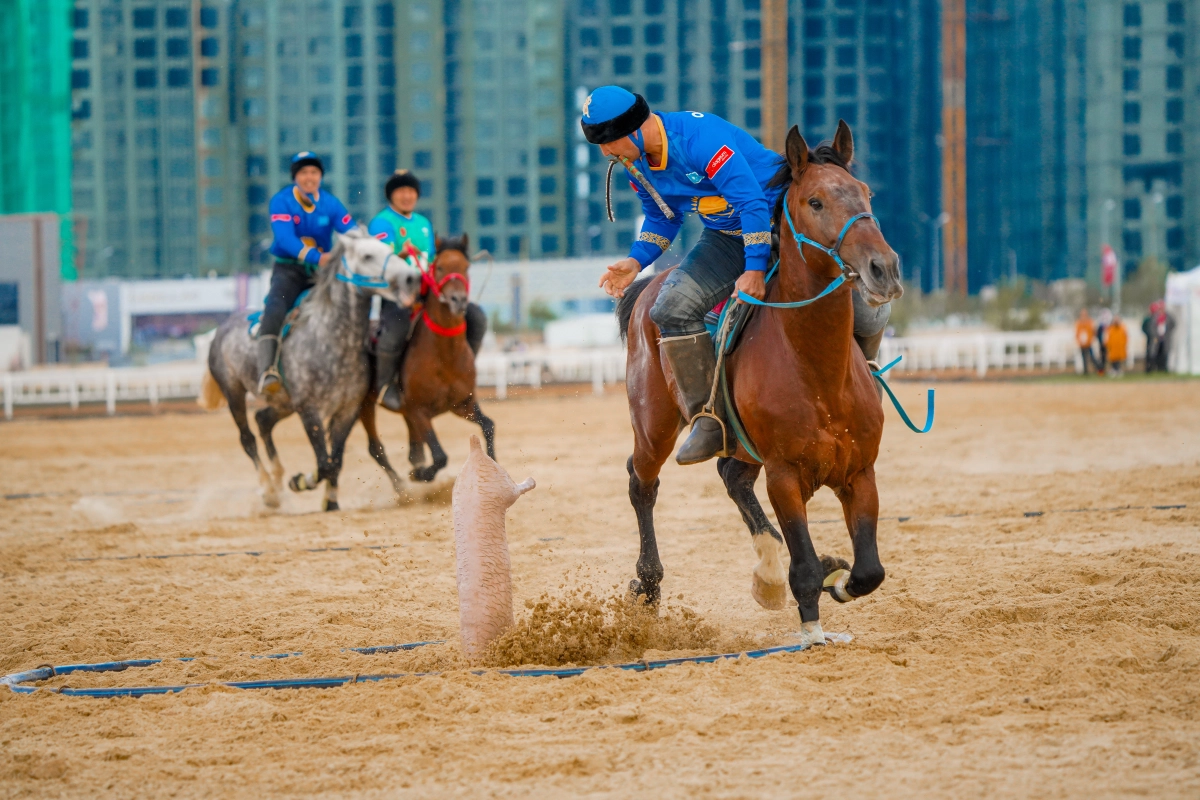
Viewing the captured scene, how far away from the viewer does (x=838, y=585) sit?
5.41 metres

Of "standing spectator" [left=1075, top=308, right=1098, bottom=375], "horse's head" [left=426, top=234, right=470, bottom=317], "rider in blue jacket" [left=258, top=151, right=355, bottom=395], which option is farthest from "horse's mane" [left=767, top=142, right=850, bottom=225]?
"standing spectator" [left=1075, top=308, right=1098, bottom=375]

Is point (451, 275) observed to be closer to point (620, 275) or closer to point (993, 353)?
point (620, 275)

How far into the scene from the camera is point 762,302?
5387 mm

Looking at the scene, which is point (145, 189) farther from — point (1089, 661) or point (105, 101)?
point (1089, 661)

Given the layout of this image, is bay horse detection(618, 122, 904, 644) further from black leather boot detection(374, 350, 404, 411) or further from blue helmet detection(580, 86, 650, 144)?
black leather boot detection(374, 350, 404, 411)

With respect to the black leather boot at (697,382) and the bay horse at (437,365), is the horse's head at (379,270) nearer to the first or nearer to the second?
→ the bay horse at (437,365)

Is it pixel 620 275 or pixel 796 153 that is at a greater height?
pixel 796 153

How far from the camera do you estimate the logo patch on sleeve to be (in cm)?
565

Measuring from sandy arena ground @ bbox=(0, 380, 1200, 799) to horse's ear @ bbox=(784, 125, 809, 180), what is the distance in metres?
2.03

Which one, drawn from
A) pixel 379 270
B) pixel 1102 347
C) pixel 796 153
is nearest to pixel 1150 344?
pixel 1102 347

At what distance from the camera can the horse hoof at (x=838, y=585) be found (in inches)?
211

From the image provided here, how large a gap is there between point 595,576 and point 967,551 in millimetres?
2293

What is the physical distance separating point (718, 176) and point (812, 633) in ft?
6.75

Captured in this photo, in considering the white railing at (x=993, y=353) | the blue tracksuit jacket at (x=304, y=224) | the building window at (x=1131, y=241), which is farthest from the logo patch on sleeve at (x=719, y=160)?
the building window at (x=1131, y=241)
